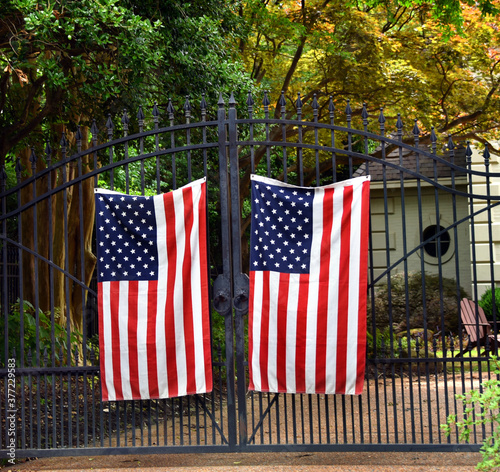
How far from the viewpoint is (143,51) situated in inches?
290

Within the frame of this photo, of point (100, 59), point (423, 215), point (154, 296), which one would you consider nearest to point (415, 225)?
point (423, 215)

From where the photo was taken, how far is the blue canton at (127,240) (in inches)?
256

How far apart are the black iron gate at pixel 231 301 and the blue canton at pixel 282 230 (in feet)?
0.64

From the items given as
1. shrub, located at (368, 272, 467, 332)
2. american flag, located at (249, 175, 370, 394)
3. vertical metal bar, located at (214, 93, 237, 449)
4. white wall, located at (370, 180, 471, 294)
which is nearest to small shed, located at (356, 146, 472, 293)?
white wall, located at (370, 180, 471, 294)

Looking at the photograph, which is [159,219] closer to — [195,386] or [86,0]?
[195,386]

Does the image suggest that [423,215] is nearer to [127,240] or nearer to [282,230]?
[282,230]

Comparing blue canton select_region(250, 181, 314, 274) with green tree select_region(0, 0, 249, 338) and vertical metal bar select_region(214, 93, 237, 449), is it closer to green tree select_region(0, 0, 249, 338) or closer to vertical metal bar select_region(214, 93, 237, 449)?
vertical metal bar select_region(214, 93, 237, 449)

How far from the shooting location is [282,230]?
6.37m

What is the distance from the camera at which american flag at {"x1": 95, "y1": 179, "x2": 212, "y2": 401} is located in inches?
253

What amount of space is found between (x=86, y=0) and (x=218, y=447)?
5.00 meters

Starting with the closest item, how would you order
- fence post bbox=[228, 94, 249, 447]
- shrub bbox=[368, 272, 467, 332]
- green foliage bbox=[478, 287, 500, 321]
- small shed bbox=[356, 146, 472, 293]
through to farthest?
1. fence post bbox=[228, 94, 249, 447]
2. green foliage bbox=[478, 287, 500, 321]
3. shrub bbox=[368, 272, 467, 332]
4. small shed bbox=[356, 146, 472, 293]

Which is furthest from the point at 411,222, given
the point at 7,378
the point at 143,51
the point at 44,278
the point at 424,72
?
the point at 7,378

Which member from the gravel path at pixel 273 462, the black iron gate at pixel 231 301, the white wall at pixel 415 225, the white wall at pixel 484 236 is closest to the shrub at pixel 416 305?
the black iron gate at pixel 231 301

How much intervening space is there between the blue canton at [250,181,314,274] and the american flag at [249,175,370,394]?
0.4 inches
